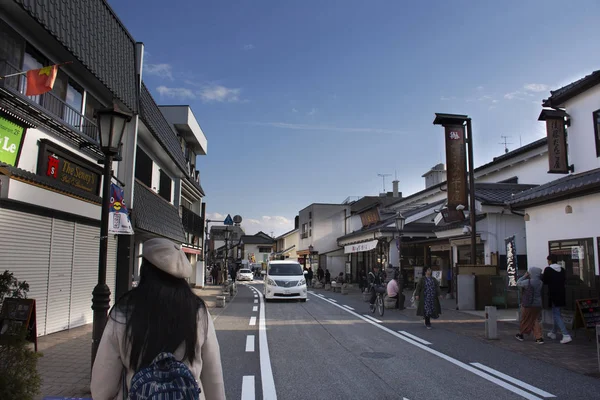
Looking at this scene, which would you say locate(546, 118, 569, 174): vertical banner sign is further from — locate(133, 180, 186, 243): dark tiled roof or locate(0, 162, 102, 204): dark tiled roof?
locate(0, 162, 102, 204): dark tiled roof

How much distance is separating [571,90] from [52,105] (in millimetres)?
14538

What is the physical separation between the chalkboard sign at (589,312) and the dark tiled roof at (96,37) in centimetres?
1281

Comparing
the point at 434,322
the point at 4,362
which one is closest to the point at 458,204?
the point at 434,322

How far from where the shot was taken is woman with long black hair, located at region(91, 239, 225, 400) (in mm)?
2119

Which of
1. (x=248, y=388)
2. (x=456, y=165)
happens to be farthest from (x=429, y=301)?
(x=456, y=165)

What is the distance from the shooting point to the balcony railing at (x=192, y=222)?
91.2ft

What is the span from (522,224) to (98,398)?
20.6m

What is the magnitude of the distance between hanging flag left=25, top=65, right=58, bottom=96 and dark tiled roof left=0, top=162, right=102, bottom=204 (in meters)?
1.40

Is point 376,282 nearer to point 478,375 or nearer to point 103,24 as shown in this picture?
point 478,375

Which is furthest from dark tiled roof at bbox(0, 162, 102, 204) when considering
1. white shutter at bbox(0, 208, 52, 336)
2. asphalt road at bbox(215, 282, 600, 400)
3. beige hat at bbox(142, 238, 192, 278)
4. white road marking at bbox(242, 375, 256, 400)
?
beige hat at bbox(142, 238, 192, 278)

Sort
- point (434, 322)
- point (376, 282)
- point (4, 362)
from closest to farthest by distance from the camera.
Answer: point (4, 362) < point (434, 322) < point (376, 282)

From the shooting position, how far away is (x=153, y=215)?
17250 mm

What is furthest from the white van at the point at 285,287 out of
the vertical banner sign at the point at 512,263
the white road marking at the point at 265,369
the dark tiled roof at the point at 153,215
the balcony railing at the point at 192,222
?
the vertical banner sign at the point at 512,263

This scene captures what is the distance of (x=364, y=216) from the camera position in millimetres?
39531
